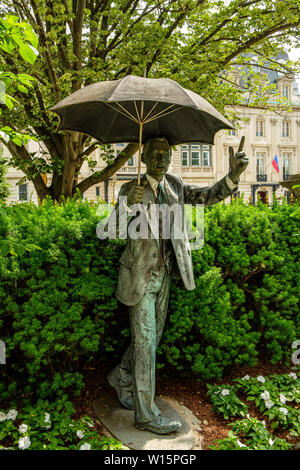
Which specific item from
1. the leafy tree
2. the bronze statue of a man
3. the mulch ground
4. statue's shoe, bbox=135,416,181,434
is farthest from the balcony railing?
statue's shoe, bbox=135,416,181,434

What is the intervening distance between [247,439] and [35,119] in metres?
8.60

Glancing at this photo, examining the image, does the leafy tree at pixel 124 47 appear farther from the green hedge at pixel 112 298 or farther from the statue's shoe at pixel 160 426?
the statue's shoe at pixel 160 426

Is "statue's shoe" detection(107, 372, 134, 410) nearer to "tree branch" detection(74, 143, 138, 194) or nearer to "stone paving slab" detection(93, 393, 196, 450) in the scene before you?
"stone paving slab" detection(93, 393, 196, 450)

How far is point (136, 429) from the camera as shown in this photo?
10.6 ft

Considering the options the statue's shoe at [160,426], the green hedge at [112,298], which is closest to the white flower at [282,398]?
the green hedge at [112,298]

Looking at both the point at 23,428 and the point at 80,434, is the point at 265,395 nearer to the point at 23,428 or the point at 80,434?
the point at 80,434

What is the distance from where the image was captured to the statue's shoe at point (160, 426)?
316 cm

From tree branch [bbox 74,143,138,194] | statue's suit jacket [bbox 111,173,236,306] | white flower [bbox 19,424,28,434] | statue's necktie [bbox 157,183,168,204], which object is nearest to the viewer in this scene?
white flower [bbox 19,424,28,434]

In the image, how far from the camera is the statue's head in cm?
335

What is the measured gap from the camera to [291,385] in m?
3.94

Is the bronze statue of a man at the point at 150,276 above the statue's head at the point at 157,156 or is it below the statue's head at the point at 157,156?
below

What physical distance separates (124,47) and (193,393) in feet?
24.5
